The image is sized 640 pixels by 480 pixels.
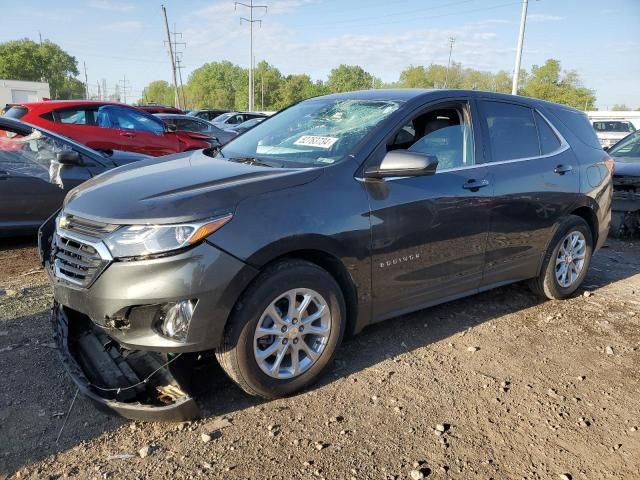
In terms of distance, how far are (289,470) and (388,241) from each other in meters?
1.43

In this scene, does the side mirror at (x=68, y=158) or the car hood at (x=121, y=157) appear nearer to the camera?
the side mirror at (x=68, y=158)

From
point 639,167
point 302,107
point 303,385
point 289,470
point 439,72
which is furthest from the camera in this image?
point 439,72

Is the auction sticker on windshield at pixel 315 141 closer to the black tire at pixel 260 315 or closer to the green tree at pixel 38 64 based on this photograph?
the black tire at pixel 260 315

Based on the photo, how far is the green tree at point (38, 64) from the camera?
75.0 meters

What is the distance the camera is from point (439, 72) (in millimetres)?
84000

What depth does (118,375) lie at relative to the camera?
9.37 feet

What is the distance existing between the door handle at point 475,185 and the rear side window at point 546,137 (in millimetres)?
916

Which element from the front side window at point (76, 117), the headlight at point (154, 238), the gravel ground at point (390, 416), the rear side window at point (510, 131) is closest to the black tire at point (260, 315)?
the gravel ground at point (390, 416)

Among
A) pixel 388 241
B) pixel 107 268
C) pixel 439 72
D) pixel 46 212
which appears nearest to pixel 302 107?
pixel 388 241

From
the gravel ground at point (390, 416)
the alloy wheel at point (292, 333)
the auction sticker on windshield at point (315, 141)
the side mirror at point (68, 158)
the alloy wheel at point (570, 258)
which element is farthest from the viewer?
the side mirror at point (68, 158)

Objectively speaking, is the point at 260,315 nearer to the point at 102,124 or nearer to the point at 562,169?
the point at 562,169

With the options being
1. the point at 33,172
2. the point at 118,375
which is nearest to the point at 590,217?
the point at 118,375

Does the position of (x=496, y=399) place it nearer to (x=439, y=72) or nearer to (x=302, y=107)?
(x=302, y=107)

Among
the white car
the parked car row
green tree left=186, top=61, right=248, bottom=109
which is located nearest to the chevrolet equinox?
the parked car row
